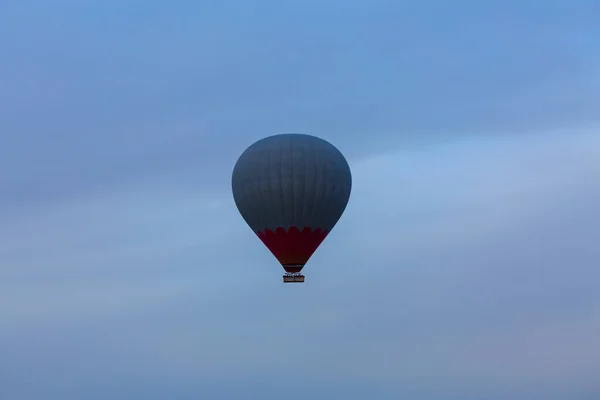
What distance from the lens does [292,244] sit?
73.9 meters

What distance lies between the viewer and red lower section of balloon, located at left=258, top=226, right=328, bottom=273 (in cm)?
7381

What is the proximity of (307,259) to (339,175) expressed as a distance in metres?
5.18

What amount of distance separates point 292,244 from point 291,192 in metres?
3.05

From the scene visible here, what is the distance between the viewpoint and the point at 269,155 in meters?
73.3

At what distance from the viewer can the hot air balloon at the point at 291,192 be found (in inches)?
2876

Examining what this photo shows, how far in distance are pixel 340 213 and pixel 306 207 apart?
9.74 feet

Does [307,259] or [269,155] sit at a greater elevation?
[269,155]

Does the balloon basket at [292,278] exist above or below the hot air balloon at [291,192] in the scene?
below

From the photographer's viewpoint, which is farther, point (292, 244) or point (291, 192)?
point (292, 244)

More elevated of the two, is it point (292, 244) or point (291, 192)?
point (291, 192)

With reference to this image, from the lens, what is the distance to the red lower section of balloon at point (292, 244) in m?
73.8

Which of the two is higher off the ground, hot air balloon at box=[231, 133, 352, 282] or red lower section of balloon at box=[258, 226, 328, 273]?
hot air balloon at box=[231, 133, 352, 282]

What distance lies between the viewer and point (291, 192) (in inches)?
2876

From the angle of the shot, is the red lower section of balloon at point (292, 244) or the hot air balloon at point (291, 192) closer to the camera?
the hot air balloon at point (291, 192)
